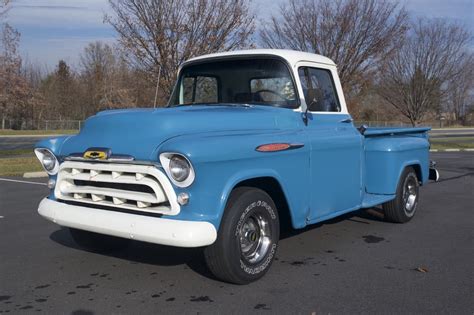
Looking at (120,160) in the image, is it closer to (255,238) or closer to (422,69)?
(255,238)

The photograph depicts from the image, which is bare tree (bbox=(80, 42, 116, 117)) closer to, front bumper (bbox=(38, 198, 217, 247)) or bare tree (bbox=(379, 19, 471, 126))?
bare tree (bbox=(379, 19, 471, 126))

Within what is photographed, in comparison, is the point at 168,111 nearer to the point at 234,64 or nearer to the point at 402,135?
the point at 234,64

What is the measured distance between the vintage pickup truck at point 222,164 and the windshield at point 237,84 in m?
0.01

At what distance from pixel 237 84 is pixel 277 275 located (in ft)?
7.09

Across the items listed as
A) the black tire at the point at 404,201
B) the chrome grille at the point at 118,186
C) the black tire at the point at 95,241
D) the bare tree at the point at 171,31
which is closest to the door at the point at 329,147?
the black tire at the point at 404,201

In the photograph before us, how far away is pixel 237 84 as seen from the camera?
580cm

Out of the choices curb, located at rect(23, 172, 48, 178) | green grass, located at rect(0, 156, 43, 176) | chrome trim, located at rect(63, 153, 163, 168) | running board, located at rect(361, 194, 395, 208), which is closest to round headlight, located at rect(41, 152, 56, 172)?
chrome trim, located at rect(63, 153, 163, 168)

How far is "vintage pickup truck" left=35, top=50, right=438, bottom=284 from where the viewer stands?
13.5 feet

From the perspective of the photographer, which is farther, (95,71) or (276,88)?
(95,71)

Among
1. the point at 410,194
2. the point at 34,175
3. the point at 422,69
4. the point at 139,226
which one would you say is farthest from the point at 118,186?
the point at 422,69

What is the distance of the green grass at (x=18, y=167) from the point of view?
536 inches

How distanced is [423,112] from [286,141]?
90.6ft

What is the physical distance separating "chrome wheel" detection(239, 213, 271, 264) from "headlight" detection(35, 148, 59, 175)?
189cm

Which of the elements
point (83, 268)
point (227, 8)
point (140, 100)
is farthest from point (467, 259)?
point (140, 100)
